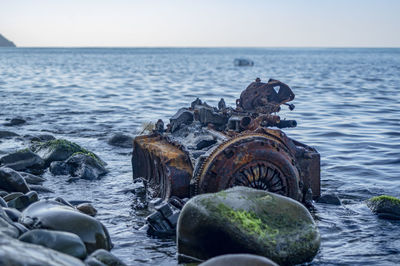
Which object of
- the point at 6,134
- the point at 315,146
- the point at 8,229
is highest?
the point at 8,229

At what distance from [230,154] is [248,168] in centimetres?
32

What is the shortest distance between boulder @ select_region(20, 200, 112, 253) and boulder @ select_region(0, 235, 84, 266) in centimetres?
126

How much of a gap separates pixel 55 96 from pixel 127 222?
81.4ft

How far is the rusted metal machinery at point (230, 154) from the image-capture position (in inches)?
272

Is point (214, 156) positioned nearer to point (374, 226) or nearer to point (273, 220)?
point (273, 220)

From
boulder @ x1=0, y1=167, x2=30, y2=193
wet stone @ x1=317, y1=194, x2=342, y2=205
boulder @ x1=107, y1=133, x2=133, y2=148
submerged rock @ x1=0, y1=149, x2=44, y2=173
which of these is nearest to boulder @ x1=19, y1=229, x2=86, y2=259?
boulder @ x1=0, y1=167, x2=30, y2=193

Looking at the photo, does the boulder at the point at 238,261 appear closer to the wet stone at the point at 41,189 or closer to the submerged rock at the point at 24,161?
the wet stone at the point at 41,189

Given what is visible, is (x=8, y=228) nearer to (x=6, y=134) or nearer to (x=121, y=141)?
(x=121, y=141)

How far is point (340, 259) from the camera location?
6.42 metres

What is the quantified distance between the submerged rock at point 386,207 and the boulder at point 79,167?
582 centimetres

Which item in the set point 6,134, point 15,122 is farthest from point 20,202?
point 15,122

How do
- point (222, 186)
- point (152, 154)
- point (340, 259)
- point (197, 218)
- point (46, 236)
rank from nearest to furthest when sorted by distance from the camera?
point (46, 236)
point (197, 218)
point (340, 259)
point (222, 186)
point (152, 154)

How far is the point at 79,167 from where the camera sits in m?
11.1

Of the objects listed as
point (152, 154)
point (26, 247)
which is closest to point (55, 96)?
point (152, 154)
